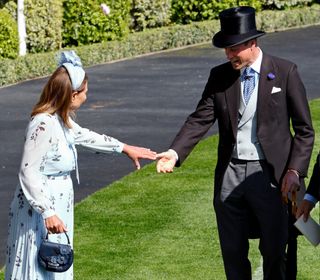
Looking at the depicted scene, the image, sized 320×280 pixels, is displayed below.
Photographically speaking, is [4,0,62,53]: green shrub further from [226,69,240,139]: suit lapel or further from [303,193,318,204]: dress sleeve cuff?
[303,193,318,204]: dress sleeve cuff

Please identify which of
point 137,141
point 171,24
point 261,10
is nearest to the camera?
point 137,141

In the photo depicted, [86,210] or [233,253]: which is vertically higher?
[233,253]

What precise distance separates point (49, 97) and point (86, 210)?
4870 millimetres

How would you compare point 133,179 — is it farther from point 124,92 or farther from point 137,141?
point 124,92

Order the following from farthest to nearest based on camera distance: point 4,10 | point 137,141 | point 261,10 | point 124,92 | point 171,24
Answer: point 261,10
point 171,24
point 4,10
point 124,92
point 137,141


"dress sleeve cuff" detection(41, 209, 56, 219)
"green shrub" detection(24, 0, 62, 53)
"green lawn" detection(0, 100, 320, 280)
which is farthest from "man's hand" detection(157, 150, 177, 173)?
"green shrub" detection(24, 0, 62, 53)

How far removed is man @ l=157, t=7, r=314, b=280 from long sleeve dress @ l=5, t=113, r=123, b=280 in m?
0.82

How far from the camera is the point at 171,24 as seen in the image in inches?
1121

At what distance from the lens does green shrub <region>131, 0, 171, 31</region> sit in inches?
1085

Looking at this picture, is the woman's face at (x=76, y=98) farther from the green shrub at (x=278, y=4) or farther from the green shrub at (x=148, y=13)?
the green shrub at (x=278, y=4)

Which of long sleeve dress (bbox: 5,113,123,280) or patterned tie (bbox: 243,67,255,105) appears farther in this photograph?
patterned tie (bbox: 243,67,255,105)

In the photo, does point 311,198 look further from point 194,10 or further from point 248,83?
point 194,10

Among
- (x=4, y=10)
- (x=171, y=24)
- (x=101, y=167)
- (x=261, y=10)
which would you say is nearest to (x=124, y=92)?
(x=4, y=10)

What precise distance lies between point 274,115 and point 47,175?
5.11 ft
